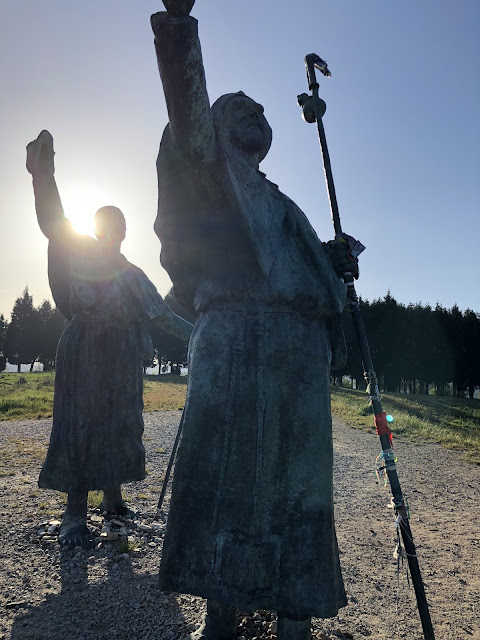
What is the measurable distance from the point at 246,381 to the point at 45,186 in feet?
12.8

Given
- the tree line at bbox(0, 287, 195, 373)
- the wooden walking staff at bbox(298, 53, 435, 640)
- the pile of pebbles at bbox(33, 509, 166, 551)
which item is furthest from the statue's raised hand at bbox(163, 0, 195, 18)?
the tree line at bbox(0, 287, 195, 373)

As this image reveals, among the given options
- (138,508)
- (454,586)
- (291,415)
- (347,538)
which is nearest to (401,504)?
(291,415)

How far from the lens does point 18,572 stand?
15.2 feet

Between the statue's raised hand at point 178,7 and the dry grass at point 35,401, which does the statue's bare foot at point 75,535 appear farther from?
the dry grass at point 35,401

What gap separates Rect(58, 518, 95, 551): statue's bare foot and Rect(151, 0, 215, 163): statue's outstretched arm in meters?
4.49

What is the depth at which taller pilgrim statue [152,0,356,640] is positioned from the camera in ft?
7.93

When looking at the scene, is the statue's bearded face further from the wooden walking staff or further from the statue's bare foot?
the statue's bare foot

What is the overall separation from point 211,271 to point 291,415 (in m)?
0.95

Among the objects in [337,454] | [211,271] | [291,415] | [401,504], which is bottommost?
[337,454]

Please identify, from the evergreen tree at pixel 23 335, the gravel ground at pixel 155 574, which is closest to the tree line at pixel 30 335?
the evergreen tree at pixel 23 335

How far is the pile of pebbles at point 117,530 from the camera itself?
17.5ft

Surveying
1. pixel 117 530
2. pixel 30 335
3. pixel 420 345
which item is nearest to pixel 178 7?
pixel 117 530

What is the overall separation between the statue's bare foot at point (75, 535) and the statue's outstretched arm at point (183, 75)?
4.49m

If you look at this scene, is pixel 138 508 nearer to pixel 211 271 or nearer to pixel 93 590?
pixel 93 590
